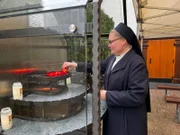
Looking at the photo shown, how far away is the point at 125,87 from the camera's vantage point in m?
1.32

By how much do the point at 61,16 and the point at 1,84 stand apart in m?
0.83

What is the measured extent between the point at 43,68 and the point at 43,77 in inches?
11.7

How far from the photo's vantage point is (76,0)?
3.36 ft

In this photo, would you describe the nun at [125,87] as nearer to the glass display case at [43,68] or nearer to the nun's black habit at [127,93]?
the nun's black habit at [127,93]

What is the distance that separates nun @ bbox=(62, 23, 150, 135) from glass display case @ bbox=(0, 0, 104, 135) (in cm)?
19

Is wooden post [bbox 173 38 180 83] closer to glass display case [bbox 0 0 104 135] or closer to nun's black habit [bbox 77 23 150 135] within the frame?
nun's black habit [bbox 77 23 150 135]

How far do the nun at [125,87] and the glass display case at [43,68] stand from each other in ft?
0.61

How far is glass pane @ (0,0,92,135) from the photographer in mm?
1202

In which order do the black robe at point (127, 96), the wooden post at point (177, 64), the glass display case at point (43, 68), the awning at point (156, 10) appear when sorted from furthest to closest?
1. the wooden post at point (177, 64)
2. the awning at point (156, 10)
3. the black robe at point (127, 96)
4. the glass display case at point (43, 68)

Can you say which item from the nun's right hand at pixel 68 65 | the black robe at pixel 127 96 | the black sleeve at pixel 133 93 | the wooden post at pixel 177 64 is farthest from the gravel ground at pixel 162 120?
the wooden post at pixel 177 64

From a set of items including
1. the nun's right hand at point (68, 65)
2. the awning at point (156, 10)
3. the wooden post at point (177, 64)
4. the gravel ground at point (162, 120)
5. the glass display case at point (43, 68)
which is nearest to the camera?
the glass display case at point (43, 68)

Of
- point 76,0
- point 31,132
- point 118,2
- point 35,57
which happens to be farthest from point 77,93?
point 118,2

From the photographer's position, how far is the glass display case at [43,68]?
1123mm

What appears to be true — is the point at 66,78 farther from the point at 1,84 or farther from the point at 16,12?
the point at 16,12
